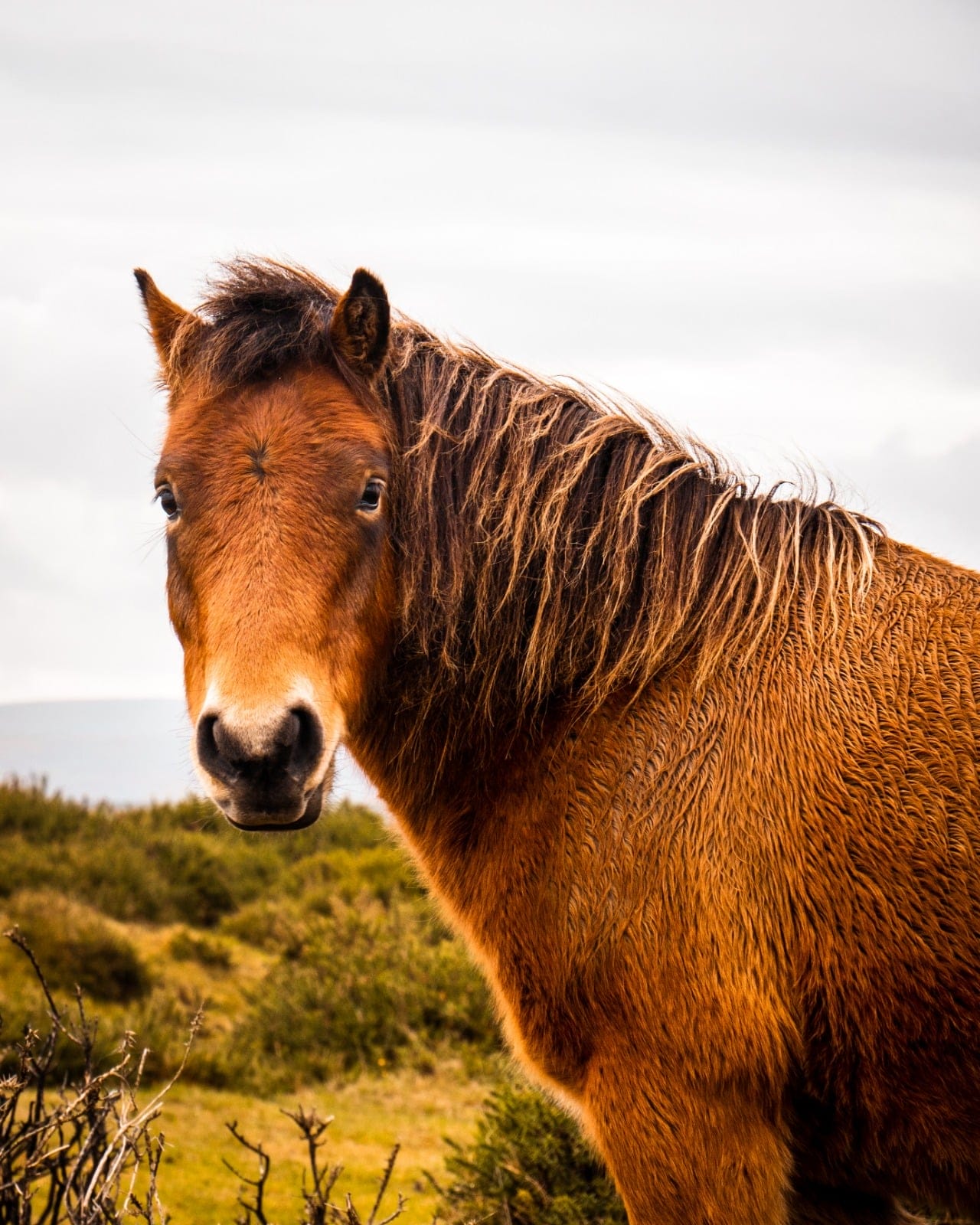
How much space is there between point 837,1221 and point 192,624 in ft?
8.69

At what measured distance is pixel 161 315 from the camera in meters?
3.25

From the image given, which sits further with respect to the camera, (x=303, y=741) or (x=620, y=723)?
(x=620, y=723)

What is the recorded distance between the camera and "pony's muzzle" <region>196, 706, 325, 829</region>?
2305mm

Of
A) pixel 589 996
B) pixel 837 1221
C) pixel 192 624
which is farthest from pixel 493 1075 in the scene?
pixel 192 624

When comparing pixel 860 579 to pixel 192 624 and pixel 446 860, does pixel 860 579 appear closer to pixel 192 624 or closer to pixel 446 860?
pixel 446 860

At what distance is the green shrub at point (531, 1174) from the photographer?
4.89 metres

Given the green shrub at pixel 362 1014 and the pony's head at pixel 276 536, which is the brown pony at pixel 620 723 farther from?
the green shrub at pixel 362 1014

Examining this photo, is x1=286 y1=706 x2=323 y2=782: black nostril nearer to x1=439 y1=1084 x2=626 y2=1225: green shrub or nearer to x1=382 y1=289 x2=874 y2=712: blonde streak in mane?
x1=382 y1=289 x2=874 y2=712: blonde streak in mane

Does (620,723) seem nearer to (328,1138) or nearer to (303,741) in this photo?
(303,741)

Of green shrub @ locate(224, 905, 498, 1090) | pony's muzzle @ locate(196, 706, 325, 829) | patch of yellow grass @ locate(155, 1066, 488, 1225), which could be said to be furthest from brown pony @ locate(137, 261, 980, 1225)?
green shrub @ locate(224, 905, 498, 1090)

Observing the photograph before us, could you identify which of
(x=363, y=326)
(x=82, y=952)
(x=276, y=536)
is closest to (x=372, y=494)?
(x=276, y=536)

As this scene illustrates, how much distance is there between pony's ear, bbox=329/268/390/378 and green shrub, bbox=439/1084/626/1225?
156 inches

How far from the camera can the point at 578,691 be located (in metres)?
2.99

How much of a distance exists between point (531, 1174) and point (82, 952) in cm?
593
